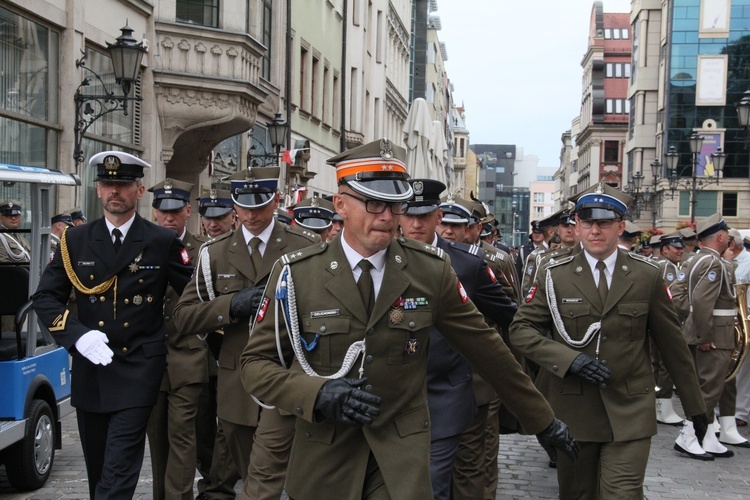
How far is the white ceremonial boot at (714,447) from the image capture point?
9.81m

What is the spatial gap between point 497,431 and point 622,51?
125140mm

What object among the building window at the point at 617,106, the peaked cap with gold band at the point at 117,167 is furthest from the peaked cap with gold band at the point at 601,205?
the building window at the point at 617,106

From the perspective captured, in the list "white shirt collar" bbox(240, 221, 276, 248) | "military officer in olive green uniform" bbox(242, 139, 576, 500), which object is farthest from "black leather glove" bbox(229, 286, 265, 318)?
"military officer in olive green uniform" bbox(242, 139, 576, 500)

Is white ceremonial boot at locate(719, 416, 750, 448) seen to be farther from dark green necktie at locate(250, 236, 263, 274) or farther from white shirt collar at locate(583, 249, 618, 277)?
dark green necktie at locate(250, 236, 263, 274)

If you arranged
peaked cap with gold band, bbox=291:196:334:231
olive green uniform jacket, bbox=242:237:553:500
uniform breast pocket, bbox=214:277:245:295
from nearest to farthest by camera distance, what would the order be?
olive green uniform jacket, bbox=242:237:553:500 → uniform breast pocket, bbox=214:277:245:295 → peaked cap with gold band, bbox=291:196:334:231

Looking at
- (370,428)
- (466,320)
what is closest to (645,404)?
(466,320)

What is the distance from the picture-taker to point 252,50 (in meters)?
19.5

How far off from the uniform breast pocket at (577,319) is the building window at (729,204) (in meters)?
76.2

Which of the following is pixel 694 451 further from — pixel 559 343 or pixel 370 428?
pixel 370 428

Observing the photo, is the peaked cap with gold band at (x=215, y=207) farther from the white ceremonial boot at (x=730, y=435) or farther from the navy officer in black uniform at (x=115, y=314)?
the white ceremonial boot at (x=730, y=435)

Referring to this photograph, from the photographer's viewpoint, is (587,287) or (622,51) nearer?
(587,287)

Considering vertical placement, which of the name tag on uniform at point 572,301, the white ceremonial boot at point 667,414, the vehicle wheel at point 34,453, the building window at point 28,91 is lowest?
the white ceremonial boot at point 667,414

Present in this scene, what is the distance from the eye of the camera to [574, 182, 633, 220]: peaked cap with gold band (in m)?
6.09

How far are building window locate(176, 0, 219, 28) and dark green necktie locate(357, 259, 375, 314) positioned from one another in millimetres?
15933
